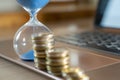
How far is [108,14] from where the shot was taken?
1402mm

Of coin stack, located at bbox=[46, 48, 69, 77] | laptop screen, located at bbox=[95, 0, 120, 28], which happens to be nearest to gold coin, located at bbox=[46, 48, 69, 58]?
coin stack, located at bbox=[46, 48, 69, 77]

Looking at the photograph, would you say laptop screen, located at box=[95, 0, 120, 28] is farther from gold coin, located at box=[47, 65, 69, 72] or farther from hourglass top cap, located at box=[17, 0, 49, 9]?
gold coin, located at box=[47, 65, 69, 72]

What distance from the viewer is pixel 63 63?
0.57 m

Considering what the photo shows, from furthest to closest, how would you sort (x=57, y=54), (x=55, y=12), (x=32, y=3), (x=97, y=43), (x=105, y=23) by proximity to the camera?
(x=55, y=12)
(x=105, y=23)
(x=97, y=43)
(x=32, y=3)
(x=57, y=54)

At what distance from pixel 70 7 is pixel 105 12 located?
1100 millimetres

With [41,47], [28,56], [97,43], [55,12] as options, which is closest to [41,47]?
[41,47]

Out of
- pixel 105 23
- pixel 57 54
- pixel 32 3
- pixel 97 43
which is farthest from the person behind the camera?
pixel 105 23

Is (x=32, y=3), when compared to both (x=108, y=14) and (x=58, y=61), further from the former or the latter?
(x=108, y=14)

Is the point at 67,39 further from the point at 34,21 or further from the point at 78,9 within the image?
the point at 78,9

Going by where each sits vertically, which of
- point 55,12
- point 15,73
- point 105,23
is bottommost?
point 15,73

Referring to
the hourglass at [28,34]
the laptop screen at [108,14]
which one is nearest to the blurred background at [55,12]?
the laptop screen at [108,14]

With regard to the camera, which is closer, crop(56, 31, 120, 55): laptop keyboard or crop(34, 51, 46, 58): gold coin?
crop(34, 51, 46, 58): gold coin

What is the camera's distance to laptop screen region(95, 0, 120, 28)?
135 centimetres

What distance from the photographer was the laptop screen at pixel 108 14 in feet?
4.42
